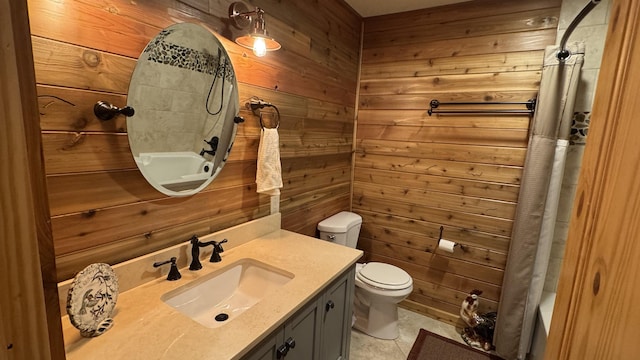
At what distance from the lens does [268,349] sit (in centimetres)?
107

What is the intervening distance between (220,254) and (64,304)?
623mm

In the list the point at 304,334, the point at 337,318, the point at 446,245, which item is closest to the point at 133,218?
the point at 304,334

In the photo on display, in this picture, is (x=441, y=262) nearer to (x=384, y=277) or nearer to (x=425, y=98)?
(x=384, y=277)

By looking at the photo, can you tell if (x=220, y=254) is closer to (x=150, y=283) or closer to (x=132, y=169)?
(x=150, y=283)

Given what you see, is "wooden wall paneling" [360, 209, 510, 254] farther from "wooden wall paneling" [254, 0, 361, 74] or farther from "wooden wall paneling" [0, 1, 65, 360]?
"wooden wall paneling" [0, 1, 65, 360]

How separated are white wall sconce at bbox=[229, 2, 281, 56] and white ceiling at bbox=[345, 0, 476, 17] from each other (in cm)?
117

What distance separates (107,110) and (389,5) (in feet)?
7.01

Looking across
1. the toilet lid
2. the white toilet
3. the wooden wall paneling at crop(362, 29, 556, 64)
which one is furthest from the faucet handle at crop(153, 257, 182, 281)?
the wooden wall paneling at crop(362, 29, 556, 64)

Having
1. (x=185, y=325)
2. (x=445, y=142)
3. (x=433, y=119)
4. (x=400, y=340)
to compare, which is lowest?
(x=400, y=340)

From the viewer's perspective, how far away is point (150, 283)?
123 centimetres

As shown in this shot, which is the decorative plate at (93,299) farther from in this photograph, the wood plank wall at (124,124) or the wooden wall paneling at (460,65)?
the wooden wall paneling at (460,65)

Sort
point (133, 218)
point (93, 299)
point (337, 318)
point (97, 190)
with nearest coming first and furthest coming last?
point (93, 299)
point (97, 190)
point (133, 218)
point (337, 318)

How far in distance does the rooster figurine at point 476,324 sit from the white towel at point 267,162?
1772mm

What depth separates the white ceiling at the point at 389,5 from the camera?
227cm
